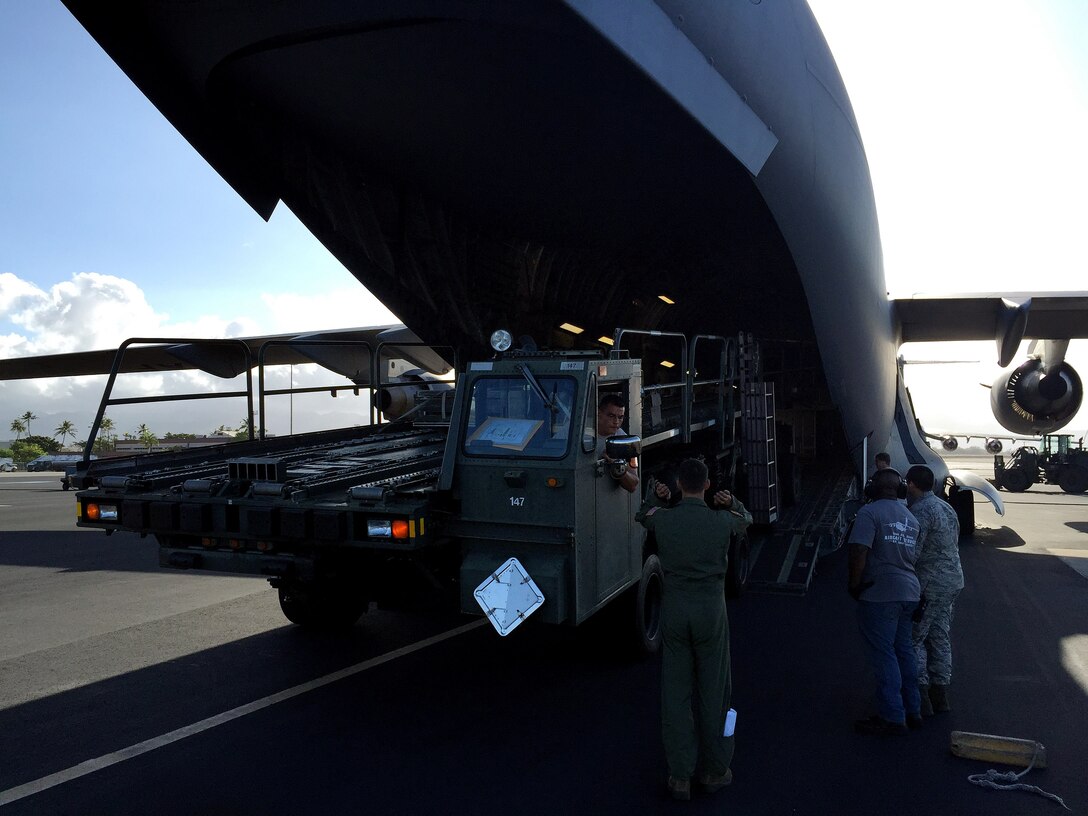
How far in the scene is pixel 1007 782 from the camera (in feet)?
14.0

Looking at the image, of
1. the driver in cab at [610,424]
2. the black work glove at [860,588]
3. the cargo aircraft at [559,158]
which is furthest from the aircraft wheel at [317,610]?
the cargo aircraft at [559,158]

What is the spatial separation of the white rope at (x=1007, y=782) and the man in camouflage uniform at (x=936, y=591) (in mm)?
934

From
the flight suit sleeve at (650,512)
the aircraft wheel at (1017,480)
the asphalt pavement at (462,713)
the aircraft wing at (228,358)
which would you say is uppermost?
the aircraft wing at (228,358)

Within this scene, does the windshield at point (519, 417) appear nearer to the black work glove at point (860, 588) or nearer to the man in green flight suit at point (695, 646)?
the man in green flight suit at point (695, 646)

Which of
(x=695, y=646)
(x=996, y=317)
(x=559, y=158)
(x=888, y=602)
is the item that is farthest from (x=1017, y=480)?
(x=695, y=646)

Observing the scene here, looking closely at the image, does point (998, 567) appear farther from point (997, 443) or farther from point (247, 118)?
point (997, 443)

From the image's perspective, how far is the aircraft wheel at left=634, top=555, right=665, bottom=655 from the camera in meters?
6.12

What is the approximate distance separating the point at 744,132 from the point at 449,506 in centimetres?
438

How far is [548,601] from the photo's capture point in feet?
15.8

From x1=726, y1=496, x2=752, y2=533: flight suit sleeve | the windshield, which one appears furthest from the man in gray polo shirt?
the windshield

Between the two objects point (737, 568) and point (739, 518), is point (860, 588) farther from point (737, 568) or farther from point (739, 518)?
point (737, 568)

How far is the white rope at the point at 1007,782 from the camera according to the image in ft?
13.6

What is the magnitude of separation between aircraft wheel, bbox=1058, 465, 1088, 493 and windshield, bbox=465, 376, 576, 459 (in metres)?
22.9

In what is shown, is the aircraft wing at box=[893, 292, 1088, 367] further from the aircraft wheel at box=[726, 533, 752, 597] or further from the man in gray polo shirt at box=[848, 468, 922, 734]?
the man in gray polo shirt at box=[848, 468, 922, 734]
